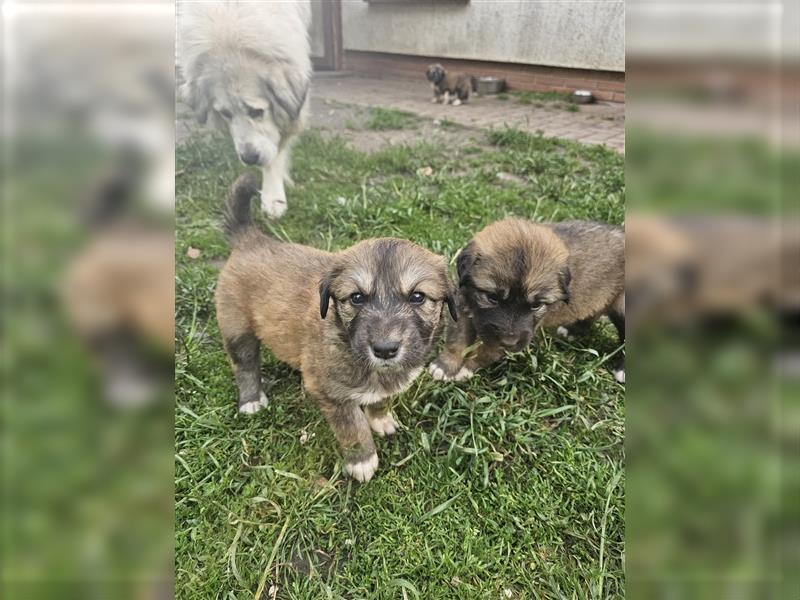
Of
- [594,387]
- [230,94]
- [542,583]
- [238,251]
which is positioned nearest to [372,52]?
[230,94]

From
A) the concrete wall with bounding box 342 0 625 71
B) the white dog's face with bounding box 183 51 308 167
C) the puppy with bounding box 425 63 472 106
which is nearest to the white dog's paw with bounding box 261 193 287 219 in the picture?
the white dog's face with bounding box 183 51 308 167

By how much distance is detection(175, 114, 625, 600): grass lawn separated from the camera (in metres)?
1.94

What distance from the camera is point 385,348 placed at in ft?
6.32

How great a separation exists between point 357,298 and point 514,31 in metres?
7.58

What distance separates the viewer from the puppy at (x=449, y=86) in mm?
8539

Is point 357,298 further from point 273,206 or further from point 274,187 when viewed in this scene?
point 274,187

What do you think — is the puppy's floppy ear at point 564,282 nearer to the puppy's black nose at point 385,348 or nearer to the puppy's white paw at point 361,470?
the puppy's black nose at point 385,348

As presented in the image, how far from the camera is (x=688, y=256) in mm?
479

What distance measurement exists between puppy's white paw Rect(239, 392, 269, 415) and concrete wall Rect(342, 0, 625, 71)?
479 centimetres

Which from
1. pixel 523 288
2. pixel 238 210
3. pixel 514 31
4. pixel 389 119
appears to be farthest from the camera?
pixel 514 31

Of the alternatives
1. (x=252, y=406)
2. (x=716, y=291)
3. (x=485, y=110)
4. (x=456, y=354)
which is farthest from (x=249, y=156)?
(x=485, y=110)

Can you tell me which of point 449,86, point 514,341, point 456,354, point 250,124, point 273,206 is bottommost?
point 456,354

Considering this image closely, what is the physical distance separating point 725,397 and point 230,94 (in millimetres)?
4194

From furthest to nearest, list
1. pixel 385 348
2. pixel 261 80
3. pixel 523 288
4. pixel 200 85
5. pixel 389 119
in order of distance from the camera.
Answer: pixel 389 119, pixel 261 80, pixel 200 85, pixel 523 288, pixel 385 348
